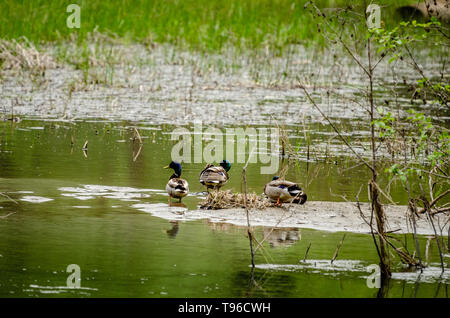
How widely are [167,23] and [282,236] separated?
64.2ft

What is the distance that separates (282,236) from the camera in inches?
Result: 376

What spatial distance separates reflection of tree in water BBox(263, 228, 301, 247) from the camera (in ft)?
30.4

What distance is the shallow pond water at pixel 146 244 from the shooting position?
25.2 ft

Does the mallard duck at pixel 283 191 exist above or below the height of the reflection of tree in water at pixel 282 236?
above

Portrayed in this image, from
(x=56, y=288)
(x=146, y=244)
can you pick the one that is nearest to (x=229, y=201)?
(x=146, y=244)

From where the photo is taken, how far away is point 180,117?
1839cm

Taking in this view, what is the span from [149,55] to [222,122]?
332 inches

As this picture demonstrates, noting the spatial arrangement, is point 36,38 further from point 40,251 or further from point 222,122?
point 40,251

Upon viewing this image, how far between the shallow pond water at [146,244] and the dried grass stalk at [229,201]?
1.12 feet

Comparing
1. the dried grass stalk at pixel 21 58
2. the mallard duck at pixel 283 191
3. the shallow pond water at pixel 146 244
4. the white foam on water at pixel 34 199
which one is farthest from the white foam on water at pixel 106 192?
the dried grass stalk at pixel 21 58

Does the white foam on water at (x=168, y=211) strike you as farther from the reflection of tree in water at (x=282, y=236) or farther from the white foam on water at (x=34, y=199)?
the white foam on water at (x=34, y=199)

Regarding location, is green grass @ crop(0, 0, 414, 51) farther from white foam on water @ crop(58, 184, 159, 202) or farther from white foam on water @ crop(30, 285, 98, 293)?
white foam on water @ crop(30, 285, 98, 293)

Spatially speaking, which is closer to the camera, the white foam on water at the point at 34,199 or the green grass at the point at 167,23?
the white foam on water at the point at 34,199

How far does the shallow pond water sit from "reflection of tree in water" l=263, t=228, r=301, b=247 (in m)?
0.01
